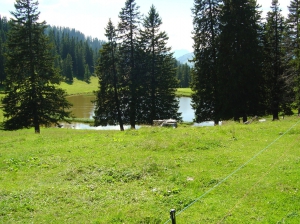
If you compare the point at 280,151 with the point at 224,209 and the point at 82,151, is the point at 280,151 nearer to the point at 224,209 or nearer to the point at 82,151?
the point at 224,209

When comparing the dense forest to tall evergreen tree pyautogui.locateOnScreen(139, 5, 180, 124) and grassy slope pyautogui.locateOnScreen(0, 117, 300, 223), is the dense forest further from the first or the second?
grassy slope pyautogui.locateOnScreen(0, 117, 300, 223)

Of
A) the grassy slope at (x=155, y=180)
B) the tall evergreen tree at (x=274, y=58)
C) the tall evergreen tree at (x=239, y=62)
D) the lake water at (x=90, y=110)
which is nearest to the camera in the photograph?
the grassy slope at (x=155, y=180)

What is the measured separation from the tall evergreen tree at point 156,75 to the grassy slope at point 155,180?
17607 millimetres

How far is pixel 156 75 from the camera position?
3453 cm

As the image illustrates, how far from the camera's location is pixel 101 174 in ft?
34.6

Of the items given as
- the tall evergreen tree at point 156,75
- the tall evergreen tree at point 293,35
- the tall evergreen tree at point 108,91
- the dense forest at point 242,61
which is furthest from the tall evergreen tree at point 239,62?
the tall evergreen tree at point 108,91

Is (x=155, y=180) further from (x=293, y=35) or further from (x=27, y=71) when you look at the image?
(x=293, y=35)

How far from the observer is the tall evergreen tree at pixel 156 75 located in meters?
33.2

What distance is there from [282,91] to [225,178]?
890 inches

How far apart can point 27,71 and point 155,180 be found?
21779 millimetres

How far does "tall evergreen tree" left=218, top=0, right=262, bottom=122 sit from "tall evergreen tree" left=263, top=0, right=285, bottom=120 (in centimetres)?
333

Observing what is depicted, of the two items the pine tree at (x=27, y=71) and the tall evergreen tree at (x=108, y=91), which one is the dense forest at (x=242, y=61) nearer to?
the tall evergreen tree at (x=108, y=91)

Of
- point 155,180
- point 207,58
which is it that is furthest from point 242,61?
point 155,180

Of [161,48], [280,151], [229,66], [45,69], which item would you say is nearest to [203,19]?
[229,66]
